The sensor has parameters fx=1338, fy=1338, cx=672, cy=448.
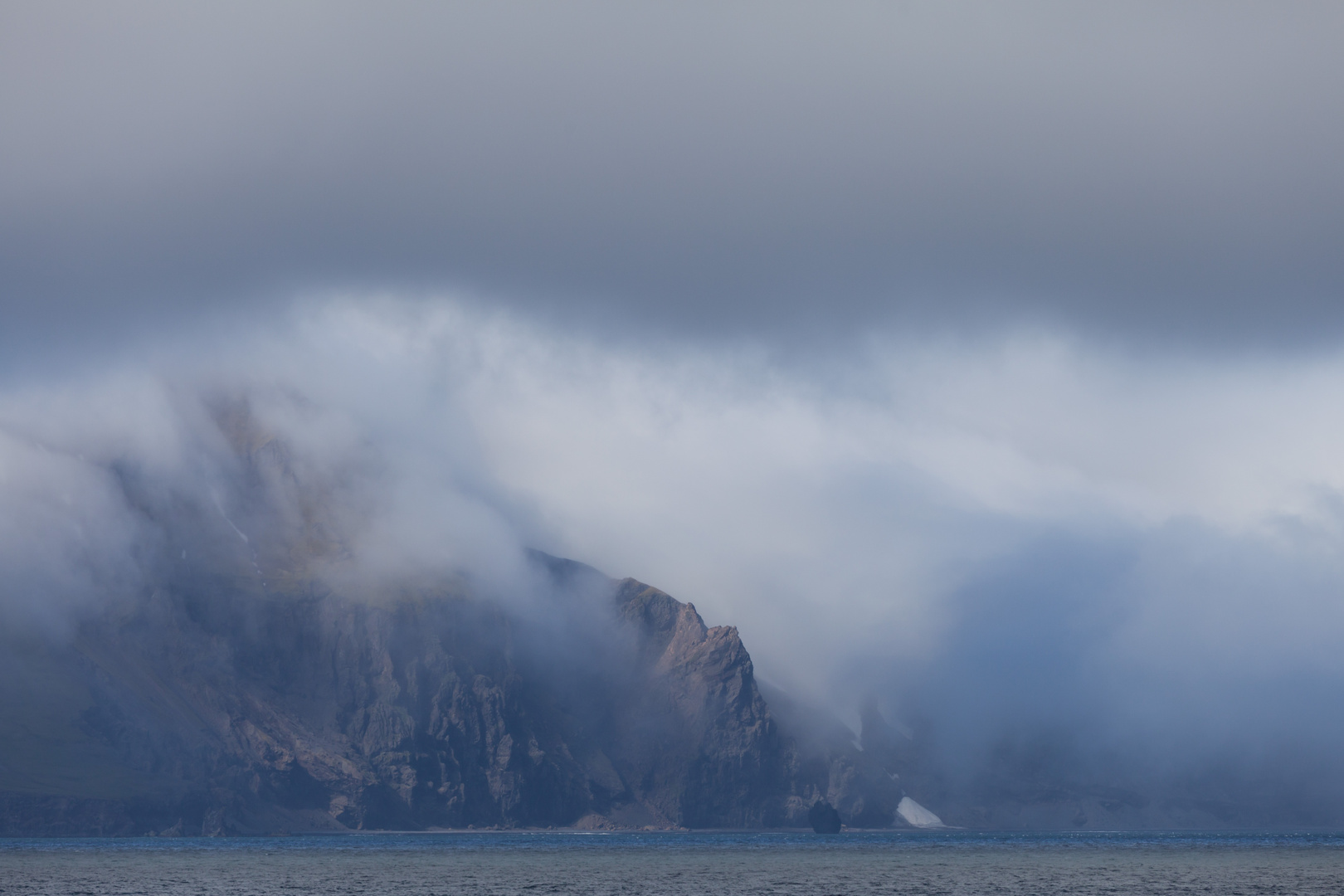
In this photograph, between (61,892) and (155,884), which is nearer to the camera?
(61,892)

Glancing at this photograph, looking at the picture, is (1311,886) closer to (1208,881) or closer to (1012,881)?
(1208,881)

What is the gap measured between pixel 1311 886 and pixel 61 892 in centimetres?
16654

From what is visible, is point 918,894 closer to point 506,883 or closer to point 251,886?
point 506,883

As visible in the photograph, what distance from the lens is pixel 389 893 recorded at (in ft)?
589

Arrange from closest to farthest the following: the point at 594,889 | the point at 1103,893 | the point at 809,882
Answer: the point at 1103,893, the point at 594,889, the point at 809,882

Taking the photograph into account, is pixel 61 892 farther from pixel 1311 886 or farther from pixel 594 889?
pixel 1311 886

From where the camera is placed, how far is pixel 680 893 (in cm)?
17588

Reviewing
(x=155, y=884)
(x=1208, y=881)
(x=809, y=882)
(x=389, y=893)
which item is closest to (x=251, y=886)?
(x=155, y=884)

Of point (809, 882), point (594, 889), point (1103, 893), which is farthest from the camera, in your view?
point (809, 882)

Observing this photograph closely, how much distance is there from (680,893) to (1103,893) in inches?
2155

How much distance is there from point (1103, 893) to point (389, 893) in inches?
3701

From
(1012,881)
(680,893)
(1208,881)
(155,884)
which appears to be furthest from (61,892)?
(1208,881)

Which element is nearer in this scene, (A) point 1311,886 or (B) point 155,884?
(A) point 1311,886

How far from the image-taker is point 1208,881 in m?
197
